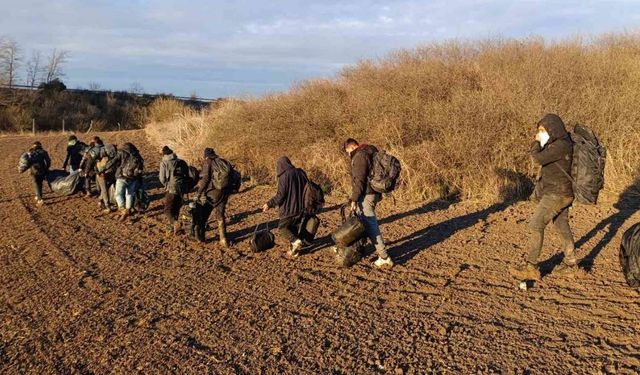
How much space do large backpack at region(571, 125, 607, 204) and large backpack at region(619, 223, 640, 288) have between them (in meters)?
0.53

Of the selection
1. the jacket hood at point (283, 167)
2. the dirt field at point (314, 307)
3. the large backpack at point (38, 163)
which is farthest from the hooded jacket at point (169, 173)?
the large backpack at point (38, 163)

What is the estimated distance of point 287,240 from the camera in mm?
8617

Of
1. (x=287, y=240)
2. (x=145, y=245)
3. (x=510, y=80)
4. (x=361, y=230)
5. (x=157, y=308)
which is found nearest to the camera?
(x=157, y=308)

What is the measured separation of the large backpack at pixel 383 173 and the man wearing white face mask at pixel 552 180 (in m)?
1.67

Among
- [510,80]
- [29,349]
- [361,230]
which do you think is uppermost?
[510,80]

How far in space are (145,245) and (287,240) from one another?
260 centimetres

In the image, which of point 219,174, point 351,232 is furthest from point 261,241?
point 351,232

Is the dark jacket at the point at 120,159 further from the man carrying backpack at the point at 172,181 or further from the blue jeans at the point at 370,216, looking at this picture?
the blue jeans at the point at 370,216

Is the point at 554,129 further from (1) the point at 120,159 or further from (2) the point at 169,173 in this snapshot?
(1) the point at 120,159

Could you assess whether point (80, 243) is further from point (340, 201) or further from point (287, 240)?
point (340, 201)

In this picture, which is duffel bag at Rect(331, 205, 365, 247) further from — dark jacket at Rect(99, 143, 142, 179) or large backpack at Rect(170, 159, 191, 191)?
dark jacket at Rect(99, 143, 142, 179)

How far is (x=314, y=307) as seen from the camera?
21.1ft

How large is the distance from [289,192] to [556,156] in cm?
364

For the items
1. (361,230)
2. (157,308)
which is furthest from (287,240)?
(157,308)
